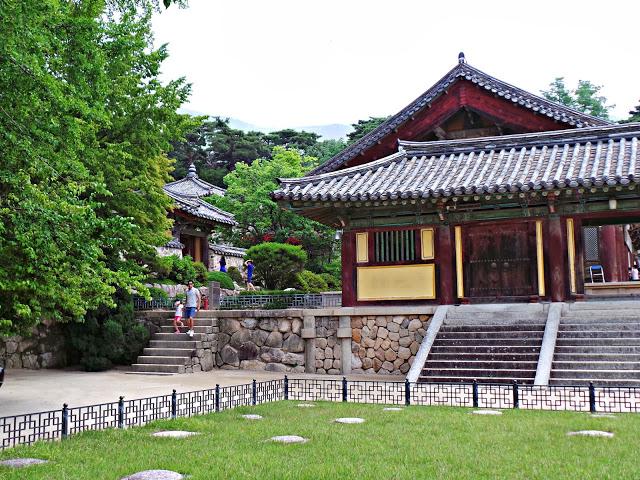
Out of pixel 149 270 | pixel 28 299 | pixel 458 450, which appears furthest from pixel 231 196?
pixel 458 450

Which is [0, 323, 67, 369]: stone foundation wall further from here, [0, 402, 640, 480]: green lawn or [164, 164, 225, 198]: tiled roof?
[164, 164, 225, 198]: tiled roof

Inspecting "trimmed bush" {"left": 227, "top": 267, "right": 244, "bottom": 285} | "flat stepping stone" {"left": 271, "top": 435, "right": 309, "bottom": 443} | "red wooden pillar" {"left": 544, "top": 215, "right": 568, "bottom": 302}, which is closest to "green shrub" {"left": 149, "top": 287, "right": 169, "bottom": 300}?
"red wooden pillar" {"left": 544, "top": 215, "right": 568, "bottom": 302}

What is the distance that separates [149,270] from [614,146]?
1504 centimetres

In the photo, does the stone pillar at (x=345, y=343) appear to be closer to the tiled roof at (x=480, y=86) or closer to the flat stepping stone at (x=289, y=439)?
the tiled roof at (x=480, y=86)

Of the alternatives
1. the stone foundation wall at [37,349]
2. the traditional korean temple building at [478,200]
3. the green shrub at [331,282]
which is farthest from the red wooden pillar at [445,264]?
the green shrub at [331,282]

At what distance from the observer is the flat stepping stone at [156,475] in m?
7.03

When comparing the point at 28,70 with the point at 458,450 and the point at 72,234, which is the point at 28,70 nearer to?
the point at 72,234

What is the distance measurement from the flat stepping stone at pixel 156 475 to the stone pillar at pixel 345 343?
41.8 ft

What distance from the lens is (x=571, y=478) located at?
679 centimetres

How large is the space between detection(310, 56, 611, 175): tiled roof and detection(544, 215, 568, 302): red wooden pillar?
12.0ft

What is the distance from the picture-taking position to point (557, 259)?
61.6ft

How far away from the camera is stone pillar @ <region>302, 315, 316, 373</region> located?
2017cm

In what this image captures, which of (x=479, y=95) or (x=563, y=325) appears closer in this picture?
(x=563, y=325)

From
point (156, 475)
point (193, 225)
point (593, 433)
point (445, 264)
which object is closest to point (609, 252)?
point (445, 264)
